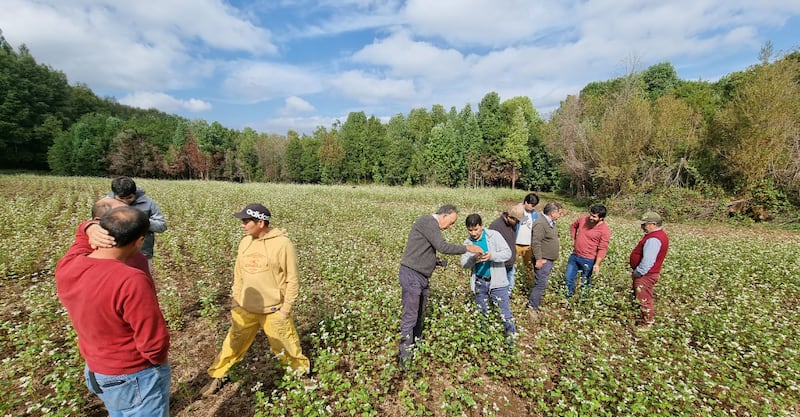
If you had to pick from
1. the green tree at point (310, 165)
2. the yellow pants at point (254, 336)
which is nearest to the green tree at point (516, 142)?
the green tree at point (310, 165)

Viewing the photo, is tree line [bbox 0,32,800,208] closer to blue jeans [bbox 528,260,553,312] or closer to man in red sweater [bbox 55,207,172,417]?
blue jeans [bbox 528,260,553,312]

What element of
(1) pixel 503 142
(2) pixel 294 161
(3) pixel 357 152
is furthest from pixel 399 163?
(2) pixel 294 161

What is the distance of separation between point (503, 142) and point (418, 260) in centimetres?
3906

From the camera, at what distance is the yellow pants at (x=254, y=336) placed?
3738mm

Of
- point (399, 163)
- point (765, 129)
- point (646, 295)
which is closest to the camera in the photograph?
point (646, 295)

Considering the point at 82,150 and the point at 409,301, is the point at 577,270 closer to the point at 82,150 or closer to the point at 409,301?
the point at 409,301

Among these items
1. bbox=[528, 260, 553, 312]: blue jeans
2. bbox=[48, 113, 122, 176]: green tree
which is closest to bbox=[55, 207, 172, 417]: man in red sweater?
bbox=[528, 260, 553, 312]: blue jeans

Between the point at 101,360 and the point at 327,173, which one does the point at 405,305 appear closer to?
the point at 101,360

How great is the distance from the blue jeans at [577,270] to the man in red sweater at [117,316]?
6.50 m

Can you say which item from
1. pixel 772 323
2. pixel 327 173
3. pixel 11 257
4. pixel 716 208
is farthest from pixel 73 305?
pixel 327 173

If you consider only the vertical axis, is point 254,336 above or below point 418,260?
below

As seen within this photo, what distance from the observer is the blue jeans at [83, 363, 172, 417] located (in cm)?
217

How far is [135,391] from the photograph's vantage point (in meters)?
2.22

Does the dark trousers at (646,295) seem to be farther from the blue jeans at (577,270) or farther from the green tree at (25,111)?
the green tree at (25,111)
